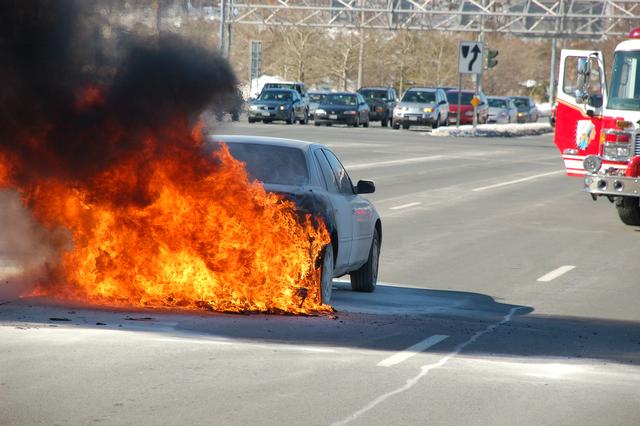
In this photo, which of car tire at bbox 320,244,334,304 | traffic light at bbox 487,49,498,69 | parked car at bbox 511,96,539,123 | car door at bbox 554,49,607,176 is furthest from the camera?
parked car at bbox 511,96,539,123

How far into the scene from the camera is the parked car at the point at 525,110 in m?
82.2

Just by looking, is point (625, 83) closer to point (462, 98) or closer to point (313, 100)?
point (462, 98)

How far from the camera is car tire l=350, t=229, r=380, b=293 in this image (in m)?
12.8

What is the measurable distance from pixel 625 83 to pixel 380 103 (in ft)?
162

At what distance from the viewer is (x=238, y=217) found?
10492mm

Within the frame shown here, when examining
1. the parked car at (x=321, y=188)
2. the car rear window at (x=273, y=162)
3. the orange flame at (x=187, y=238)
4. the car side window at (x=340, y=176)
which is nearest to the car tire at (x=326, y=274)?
the parked car at (x=321, y=188)

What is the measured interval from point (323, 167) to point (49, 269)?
246cm

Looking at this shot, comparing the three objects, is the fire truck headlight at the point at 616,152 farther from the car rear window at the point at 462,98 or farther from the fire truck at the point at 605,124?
the car rear window at the point at 462,98

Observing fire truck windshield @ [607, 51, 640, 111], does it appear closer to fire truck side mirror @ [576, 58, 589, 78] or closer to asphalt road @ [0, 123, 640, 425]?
fire truck side mirror @ [576, 58, 589, 78]

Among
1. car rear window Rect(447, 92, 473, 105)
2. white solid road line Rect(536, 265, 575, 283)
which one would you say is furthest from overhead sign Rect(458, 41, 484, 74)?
white solid road line Rect(536, 265, 575, 283)

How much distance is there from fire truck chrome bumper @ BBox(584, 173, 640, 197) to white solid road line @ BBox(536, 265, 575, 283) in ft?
16.2

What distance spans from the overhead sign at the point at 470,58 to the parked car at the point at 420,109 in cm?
641

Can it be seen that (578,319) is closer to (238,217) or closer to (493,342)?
(493,342)

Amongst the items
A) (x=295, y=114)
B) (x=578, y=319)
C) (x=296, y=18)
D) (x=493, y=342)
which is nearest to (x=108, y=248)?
(x=493, y=342)
